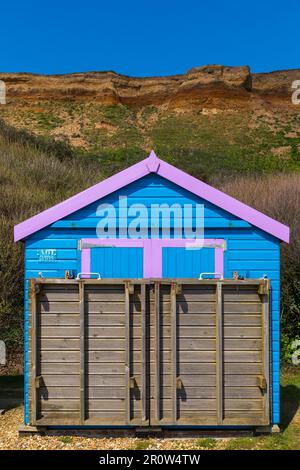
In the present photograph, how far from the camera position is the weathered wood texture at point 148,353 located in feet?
19.5

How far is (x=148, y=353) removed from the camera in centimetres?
600

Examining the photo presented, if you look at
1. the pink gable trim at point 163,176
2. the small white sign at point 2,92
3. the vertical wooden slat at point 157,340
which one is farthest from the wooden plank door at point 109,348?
the small white sign at point 2,92

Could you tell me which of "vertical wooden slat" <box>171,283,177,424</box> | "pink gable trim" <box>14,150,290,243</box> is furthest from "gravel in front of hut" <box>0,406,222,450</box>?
"pink gable trim" <box>14,150,290,243</box>

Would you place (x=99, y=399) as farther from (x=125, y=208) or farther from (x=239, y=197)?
(x=239, y=197)

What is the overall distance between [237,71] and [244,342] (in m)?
68.2

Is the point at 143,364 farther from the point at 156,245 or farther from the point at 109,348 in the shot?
the point at 156,245

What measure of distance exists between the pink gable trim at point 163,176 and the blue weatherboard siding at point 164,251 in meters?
0.10

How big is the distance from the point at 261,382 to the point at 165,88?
220 ft

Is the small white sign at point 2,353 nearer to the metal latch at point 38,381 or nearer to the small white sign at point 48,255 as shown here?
the metal latch at point 38,381

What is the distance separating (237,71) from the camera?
68.6 metres

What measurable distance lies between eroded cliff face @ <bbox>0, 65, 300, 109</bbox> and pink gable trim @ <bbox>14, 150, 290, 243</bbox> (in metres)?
61.7

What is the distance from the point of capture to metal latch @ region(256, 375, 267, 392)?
5.91 m

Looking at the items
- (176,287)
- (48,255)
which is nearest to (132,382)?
(176,287)

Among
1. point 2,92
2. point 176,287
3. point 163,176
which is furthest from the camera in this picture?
point 2,92
